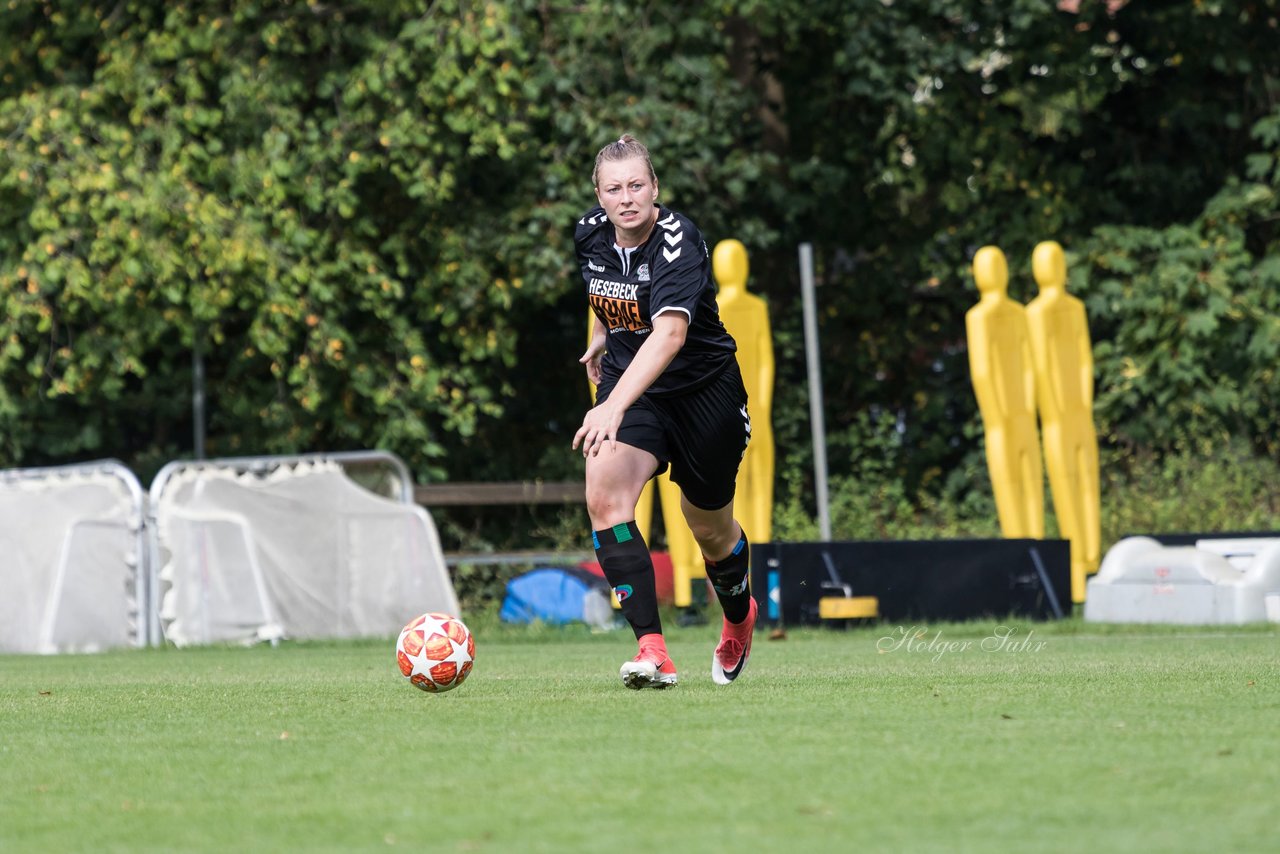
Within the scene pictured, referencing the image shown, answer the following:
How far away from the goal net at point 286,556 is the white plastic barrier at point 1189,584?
481cm

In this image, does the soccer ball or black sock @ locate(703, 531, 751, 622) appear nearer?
the soccer ball

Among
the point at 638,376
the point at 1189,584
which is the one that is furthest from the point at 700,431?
the point at 1189,584

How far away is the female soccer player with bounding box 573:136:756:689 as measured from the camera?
6.63 metres

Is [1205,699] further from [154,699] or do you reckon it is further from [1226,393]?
[1226,393]

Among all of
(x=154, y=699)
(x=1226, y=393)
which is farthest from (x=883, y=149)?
(x=154, y=699)

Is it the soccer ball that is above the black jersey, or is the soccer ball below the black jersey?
below

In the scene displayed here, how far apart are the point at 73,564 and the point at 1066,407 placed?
7939 mm

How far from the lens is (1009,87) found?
65.1 feet

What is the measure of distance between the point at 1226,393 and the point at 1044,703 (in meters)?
13.2

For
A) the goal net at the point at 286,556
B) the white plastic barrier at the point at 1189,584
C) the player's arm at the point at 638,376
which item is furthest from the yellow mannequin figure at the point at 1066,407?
the player's arm at the point at 638,376

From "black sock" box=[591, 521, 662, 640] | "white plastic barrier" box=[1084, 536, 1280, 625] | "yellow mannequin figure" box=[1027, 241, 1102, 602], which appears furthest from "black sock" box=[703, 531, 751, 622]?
"yellow mannequin figure" box=[1027, 241, 1102, 602]

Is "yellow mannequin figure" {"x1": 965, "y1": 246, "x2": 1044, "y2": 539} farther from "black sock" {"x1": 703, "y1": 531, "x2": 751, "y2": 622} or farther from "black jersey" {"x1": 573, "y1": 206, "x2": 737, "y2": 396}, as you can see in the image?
"black jersey" {"x1": 573, "y1": 206, "x2": 737, "y2": 396}

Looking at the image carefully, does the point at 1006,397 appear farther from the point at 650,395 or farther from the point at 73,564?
the point at 650,395

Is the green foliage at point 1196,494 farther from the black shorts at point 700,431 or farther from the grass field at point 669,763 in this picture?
the black shorts at point 700,431
